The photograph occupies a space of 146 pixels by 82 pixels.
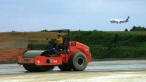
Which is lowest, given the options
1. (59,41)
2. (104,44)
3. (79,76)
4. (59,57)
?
(79,76)

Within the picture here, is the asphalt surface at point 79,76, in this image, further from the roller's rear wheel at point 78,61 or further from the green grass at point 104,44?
the green grass at point 104,44

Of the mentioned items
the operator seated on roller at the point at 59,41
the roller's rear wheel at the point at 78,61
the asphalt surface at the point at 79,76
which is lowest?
the asphalt surface at the point at 79,76

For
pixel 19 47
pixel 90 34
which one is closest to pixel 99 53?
pixel 19 47

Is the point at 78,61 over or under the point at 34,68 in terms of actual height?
over

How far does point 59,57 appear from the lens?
19.7 m

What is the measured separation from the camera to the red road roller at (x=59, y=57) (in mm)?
19369

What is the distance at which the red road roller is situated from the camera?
1937 cm

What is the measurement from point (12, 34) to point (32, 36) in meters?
3.66

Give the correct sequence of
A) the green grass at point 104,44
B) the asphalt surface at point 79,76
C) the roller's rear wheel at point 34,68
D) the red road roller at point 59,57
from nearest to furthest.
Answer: the asphalt surface at point 79,76, the red road roller at point 59,57, the roller's rear wheel at point 34,68, the green grass at point 104,44

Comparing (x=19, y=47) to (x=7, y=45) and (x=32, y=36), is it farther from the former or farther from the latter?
(x=32, y=36)

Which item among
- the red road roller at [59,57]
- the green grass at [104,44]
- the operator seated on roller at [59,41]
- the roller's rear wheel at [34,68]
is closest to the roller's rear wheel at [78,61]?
the red road roller at [59,57]

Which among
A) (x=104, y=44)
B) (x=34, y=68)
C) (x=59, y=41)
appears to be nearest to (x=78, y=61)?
(x=59, y=41)

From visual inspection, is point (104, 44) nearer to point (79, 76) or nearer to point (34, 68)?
point (34, 68)

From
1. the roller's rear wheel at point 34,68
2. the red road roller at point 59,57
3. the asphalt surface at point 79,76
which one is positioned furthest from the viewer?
the roller's rear wheel at point 34,68
